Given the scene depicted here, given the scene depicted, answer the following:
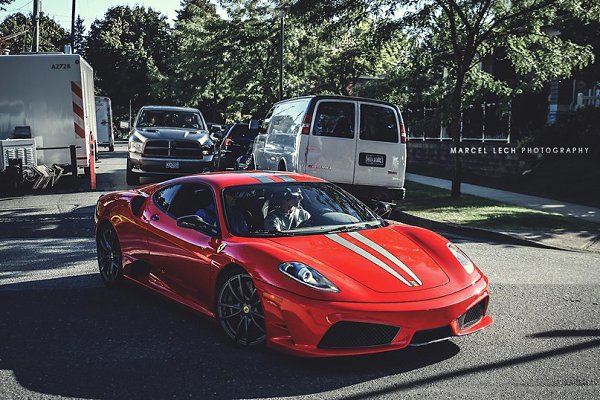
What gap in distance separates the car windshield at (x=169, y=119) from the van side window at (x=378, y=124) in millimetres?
7257

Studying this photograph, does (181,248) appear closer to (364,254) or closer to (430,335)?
(364,254)

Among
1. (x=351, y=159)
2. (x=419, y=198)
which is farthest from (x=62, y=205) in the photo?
(x=419, y=198)

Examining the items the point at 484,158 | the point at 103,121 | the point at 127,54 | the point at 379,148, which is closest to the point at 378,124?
the point at 379,148

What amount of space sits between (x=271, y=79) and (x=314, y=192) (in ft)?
86.0

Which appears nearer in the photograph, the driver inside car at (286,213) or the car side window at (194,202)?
the driver inside car at (286,213)

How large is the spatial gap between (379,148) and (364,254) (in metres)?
7.13

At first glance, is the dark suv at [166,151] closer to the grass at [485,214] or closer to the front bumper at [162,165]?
the front bumper at [162,165]

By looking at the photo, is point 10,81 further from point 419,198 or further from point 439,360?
point 439,360

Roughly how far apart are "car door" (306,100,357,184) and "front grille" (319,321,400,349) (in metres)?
7.45

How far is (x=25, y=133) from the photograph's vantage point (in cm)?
1570

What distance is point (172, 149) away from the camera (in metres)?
16.9

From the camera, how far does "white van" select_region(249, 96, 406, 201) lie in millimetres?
11789

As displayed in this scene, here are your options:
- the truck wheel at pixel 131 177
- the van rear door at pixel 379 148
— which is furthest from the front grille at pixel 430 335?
the truck wheel at pixel 131 177

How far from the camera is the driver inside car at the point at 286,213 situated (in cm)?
561
